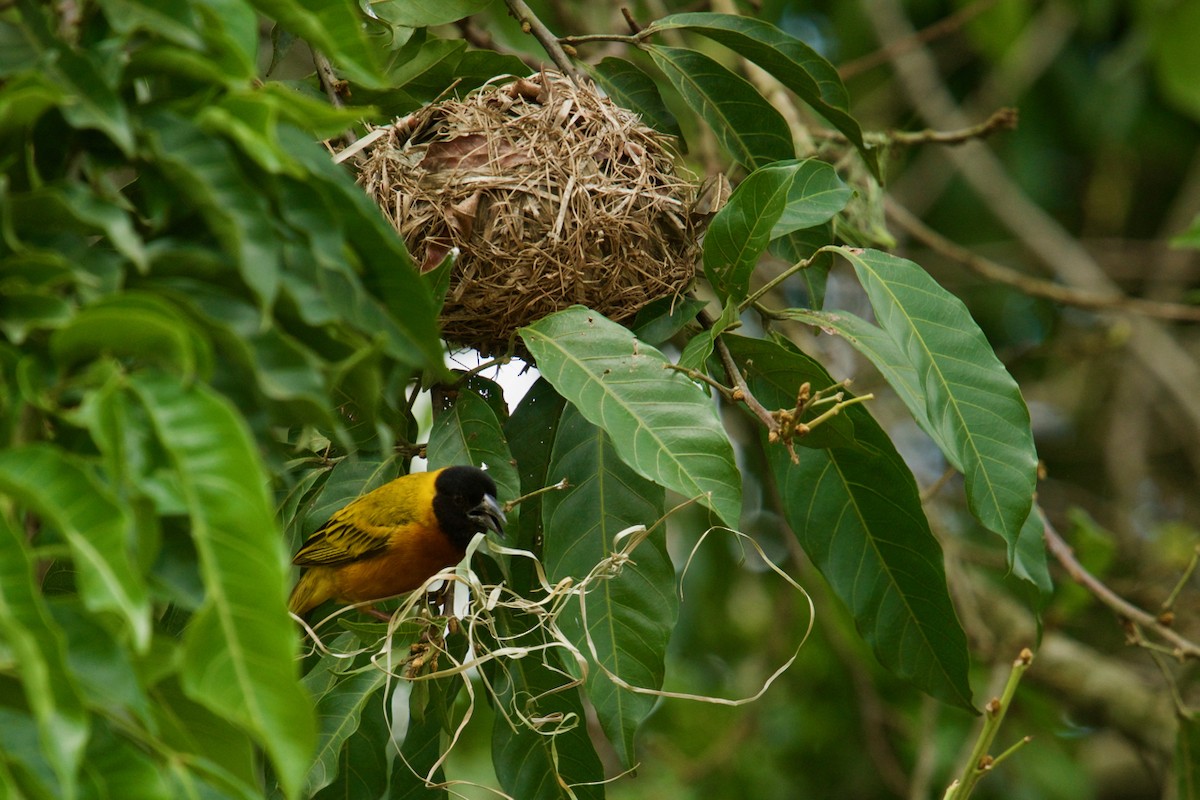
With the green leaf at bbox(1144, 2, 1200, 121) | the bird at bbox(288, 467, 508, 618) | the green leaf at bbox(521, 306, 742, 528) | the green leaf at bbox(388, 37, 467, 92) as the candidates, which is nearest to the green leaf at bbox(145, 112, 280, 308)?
the green leaf at bbox(521, 306, 742, 528)

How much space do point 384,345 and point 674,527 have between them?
4678mm

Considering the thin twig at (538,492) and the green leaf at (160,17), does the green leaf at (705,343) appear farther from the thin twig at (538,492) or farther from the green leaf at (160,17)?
the green leaf at (160,17)

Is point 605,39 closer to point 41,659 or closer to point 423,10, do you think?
point 423,10

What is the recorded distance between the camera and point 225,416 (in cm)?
120

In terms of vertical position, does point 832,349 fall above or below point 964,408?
below

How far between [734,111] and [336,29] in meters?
1.63

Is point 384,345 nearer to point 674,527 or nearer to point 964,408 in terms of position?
point 964,408

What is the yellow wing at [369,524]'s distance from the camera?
11.6 feet

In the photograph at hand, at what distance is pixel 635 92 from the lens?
3.23 meters

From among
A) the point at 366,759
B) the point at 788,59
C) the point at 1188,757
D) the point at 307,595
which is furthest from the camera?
the point at 307,595

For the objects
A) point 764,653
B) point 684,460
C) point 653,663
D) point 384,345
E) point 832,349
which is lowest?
point 764,653

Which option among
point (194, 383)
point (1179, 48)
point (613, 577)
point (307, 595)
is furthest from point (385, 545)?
point (1179, 48)

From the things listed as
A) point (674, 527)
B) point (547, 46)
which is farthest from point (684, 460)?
point (674, 527)

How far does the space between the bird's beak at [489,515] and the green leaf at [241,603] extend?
5.52 feet
